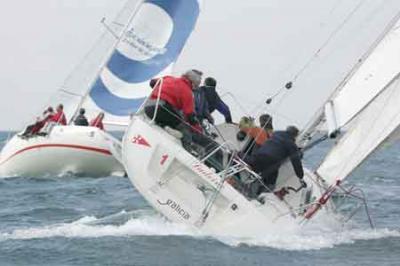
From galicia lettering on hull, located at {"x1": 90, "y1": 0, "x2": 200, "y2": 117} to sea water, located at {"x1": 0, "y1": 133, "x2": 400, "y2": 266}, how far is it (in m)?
9.03

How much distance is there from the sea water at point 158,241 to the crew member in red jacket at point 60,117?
7235 mm

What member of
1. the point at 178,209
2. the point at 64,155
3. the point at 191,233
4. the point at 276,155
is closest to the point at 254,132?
the point at 276,155

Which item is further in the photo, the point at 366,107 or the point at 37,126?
the point at 37,126

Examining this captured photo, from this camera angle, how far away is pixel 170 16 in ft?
78.5

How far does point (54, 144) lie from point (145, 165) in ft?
33.0

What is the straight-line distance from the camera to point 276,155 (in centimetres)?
1169

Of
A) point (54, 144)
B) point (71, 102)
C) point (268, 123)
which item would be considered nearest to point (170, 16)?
point (71, 102)

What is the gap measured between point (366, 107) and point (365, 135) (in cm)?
38

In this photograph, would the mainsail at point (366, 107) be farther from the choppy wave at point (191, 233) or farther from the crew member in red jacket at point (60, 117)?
the crew member in red jacket at point (60, 117)

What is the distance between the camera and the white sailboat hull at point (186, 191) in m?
11.0

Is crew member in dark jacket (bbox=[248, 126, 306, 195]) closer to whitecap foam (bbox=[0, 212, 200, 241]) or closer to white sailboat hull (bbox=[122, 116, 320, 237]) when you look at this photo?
white sailboat hull (bbox=[122, 116, 320, 237])

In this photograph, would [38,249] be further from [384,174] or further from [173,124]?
[384,174]

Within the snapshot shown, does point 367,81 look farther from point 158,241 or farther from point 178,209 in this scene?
point 158,241

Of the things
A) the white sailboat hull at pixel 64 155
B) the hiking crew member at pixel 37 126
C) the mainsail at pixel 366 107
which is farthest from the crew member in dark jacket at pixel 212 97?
the hiking crew member at pixel 37 126
